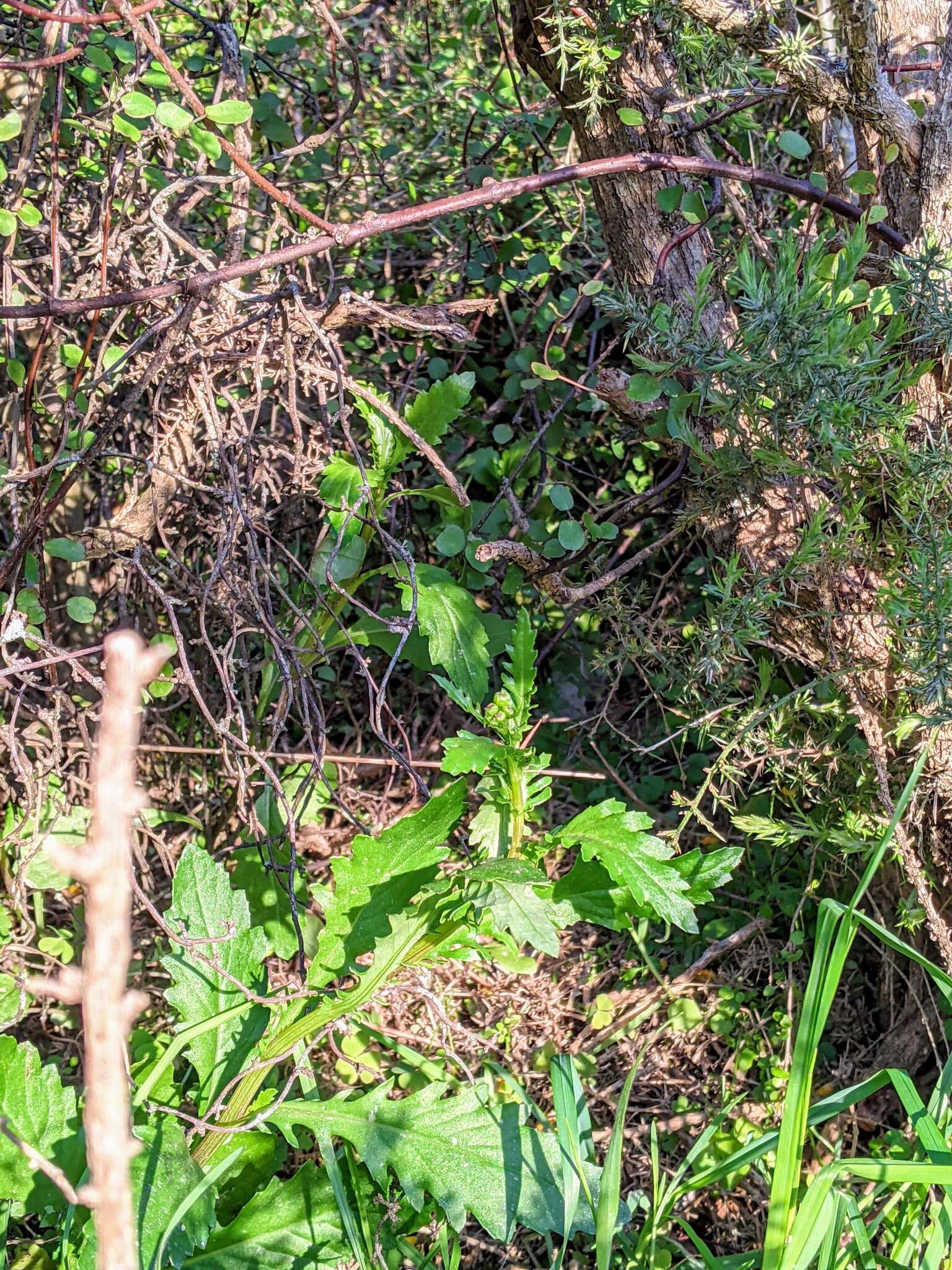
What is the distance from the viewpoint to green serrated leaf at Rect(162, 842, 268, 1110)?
5.70 feet

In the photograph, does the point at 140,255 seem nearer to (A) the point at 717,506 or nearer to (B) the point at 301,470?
(B) the point at 301,470

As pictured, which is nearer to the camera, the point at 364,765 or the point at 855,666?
the point at 855,666

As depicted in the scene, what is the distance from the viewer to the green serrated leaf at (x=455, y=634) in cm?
175

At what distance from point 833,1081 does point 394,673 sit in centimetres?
136

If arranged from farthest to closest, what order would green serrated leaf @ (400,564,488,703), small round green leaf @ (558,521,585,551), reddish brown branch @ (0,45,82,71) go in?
1. small round green leaf @ (558,521,585,551)
2. green serrated leaf @ (400,564,488,703)
3. reddish brown branch @ (0,45,82,71)

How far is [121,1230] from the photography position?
0.59m

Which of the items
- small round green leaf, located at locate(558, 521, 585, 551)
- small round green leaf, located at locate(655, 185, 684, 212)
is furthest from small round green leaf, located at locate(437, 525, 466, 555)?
small round green leaf, located at locate(655, 185, 684, 212)

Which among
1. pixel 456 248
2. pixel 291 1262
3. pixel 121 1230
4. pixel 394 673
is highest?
pixel 456 248

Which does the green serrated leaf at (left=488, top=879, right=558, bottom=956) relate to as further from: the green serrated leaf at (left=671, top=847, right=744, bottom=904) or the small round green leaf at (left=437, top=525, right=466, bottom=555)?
the small round green leaf at (left=437, top=525, right=466, bottom=555)

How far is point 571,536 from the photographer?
6.58 ft

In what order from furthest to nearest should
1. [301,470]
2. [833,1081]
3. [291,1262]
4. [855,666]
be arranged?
[833,1081], [301,470], [855,666], [291,1262]

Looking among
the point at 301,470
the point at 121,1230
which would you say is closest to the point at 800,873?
the point at 301,470

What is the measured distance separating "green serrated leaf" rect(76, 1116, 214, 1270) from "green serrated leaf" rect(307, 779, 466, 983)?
36 centimetres

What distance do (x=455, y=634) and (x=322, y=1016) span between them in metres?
0.69
